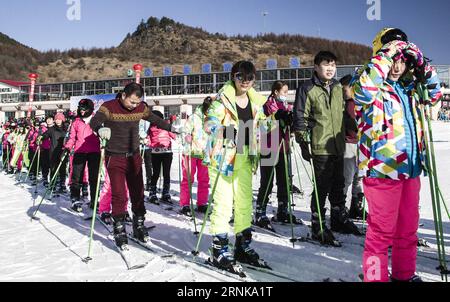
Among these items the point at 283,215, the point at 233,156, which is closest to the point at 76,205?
the point at 283,215

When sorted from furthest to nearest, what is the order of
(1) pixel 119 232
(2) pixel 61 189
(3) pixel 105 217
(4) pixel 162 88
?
(4) pixel 162 88 → (2) pixel 61 189 → (3) pixel 105 217 → (1) pixel 119 232

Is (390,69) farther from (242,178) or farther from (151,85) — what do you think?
(151,85)

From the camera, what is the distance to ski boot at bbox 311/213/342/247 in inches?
160

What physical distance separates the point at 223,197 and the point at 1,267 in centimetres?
237

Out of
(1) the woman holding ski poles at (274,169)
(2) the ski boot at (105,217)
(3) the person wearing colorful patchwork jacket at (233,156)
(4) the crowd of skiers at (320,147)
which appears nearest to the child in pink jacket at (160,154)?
(4) the crowd of skiers at (320,147)

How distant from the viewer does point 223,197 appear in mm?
3348

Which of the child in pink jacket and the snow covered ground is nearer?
the snow covered ground

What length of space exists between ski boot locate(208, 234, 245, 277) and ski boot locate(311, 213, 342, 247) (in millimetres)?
1252

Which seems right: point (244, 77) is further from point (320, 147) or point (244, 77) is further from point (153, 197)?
point (153, 197)

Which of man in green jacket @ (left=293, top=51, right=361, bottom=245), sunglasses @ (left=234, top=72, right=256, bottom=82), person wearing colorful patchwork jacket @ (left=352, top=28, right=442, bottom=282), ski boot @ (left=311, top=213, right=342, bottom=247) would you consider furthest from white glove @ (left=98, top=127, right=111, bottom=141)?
person wearing colorful patchwork jacket @ (left=352, top=28, right=442, bottom=282)

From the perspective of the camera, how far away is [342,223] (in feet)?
15.0

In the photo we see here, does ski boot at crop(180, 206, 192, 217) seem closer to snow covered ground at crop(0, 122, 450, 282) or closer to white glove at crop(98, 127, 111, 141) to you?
snow covered ground at crop(0, 122, 450, 282)

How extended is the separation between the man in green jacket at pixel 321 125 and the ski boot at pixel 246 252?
0.96 m

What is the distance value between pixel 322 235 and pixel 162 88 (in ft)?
171
